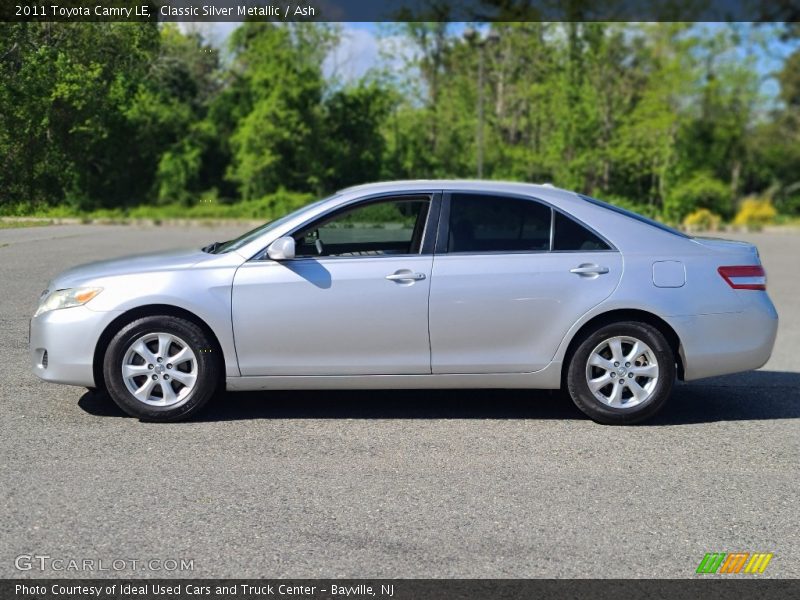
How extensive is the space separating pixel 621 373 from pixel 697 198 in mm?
31214

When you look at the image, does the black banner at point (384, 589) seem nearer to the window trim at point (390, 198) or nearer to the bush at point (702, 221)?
the window trim at point (390, 198)

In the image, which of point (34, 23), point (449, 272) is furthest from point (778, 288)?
point (34, 23)

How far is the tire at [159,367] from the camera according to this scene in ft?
19.3

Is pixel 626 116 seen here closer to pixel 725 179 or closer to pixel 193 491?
pixel 725 179

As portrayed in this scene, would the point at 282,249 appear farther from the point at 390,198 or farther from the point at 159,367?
the point at 159,367

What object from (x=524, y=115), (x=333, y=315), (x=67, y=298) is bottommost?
(x=333, y=315)

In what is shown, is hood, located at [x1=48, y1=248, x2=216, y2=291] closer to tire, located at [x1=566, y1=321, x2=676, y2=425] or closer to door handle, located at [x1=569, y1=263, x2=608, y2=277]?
door handle, located at [x1=569, y1=263, x2=608, y2=277]

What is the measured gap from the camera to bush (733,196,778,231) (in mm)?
34756

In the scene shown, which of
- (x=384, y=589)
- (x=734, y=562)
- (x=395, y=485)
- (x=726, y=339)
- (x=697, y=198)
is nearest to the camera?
(x=384, y=589)

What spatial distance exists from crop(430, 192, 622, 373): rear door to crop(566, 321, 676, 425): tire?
22 cm

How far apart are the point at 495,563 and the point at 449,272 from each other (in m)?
2.48

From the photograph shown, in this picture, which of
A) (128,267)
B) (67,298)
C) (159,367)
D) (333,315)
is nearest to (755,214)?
(333,315)

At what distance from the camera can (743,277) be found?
625cm

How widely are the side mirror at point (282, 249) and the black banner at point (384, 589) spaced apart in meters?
2.59
